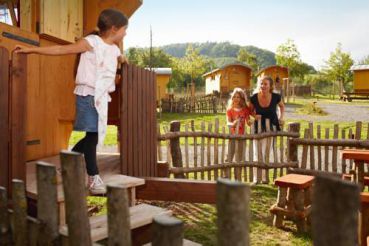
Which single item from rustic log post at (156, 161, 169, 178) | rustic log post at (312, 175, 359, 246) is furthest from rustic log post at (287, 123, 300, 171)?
rustic log post at (312, 175, 359, 246)

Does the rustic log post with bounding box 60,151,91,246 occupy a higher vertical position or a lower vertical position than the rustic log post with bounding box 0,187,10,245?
higher

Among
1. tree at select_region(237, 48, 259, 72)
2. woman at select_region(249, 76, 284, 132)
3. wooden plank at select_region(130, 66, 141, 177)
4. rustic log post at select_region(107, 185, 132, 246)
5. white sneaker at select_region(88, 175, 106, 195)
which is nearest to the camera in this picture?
rustic log post at select_region(107, 185, 132, 246)

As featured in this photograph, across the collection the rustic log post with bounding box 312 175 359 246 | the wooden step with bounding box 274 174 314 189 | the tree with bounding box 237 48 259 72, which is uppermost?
the tree with bounding box 237 48 259 72

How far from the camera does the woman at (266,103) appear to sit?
7467 mm

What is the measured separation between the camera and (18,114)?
3.12m

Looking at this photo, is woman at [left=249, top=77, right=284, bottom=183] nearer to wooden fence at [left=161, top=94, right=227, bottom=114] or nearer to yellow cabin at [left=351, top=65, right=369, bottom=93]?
wooden fence at [left=161, top=94, right=227, bottom=114]

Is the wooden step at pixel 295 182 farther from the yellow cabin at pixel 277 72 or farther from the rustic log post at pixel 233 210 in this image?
the yellow cabin at pixel 277 72

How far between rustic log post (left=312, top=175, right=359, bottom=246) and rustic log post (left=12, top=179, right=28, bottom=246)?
185 centimetres

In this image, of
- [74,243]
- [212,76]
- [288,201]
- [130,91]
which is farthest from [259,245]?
[212,76]

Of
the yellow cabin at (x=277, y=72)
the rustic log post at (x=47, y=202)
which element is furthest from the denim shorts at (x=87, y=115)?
the yellow cabin at (x=277, y=72)

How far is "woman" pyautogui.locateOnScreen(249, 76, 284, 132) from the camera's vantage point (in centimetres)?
747

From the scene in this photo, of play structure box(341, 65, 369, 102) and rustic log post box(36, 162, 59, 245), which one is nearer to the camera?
rustic log post box(36, 162, 59, 245)

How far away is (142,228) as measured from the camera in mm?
3137

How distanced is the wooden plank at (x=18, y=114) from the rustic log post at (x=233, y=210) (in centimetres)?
231
